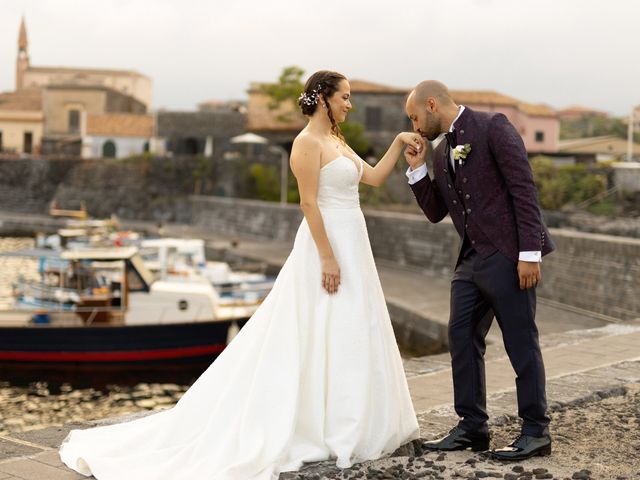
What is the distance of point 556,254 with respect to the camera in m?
16.5

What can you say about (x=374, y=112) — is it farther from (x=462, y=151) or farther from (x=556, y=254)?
(x=462, y=151)

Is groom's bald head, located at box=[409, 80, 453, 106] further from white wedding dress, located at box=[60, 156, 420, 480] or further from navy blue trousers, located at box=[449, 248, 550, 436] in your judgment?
navy blue trousers, located at box=[449, 248, 550, 436]

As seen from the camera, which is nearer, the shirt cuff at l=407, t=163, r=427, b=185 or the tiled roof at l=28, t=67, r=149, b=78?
the shirt cuff at l=407, t=163, r=427, b=185

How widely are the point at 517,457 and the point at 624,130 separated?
68.4 meters

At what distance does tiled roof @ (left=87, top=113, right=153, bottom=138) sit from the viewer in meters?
55.8

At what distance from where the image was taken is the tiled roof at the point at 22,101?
2511 inches

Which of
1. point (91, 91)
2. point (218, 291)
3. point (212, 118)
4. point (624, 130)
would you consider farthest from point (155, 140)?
point (218, 291)

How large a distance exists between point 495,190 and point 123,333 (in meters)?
11.8

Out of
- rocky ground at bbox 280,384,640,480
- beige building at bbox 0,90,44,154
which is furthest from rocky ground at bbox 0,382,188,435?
beige building at bbox 0,90,44,154

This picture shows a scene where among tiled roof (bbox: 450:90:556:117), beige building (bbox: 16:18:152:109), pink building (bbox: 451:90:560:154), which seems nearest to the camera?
tiled roof (bbox: 450:90:556:117)

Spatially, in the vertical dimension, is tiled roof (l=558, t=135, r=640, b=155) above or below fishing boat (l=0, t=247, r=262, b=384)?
above

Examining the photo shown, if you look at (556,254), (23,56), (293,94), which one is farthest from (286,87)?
(23,56)

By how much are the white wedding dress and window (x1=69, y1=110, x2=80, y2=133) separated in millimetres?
58616

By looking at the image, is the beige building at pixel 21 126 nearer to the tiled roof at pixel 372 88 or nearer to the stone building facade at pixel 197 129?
the stone building facade at pixel 197 129
